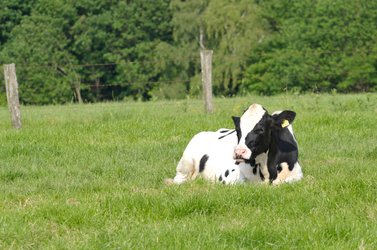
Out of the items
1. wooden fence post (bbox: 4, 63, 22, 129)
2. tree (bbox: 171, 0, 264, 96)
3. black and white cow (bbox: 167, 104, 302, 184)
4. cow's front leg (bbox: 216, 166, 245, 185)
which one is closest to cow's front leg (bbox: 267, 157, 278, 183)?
black and white cow (bbox: 167, 104, 302, 184)

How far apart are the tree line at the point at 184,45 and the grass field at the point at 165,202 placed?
44.2 meters

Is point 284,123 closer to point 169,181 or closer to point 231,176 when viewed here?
point 231,176

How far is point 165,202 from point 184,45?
183ft

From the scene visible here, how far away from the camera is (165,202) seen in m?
7.47

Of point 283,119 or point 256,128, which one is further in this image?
point 283,119

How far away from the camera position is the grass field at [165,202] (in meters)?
6.30

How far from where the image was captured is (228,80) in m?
59.7

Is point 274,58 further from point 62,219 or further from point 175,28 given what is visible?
point 62,219

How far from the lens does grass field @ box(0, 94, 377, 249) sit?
6.30 metres

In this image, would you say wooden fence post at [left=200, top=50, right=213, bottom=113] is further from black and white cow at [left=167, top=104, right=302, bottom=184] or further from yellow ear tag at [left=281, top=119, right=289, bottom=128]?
yellow ear tag at [left=281, top=119, right=289, bottom=128]

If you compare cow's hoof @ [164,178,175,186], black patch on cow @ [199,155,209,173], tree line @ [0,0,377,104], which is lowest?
tree line @ [0,0,377,104]

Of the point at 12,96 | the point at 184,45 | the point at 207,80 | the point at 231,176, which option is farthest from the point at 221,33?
the point at 231,176

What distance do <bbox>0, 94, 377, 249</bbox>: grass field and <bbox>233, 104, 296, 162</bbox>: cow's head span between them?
56cm

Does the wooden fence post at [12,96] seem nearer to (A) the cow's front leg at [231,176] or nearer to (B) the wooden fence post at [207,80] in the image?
(B) the wooden fence post at [207,80]
